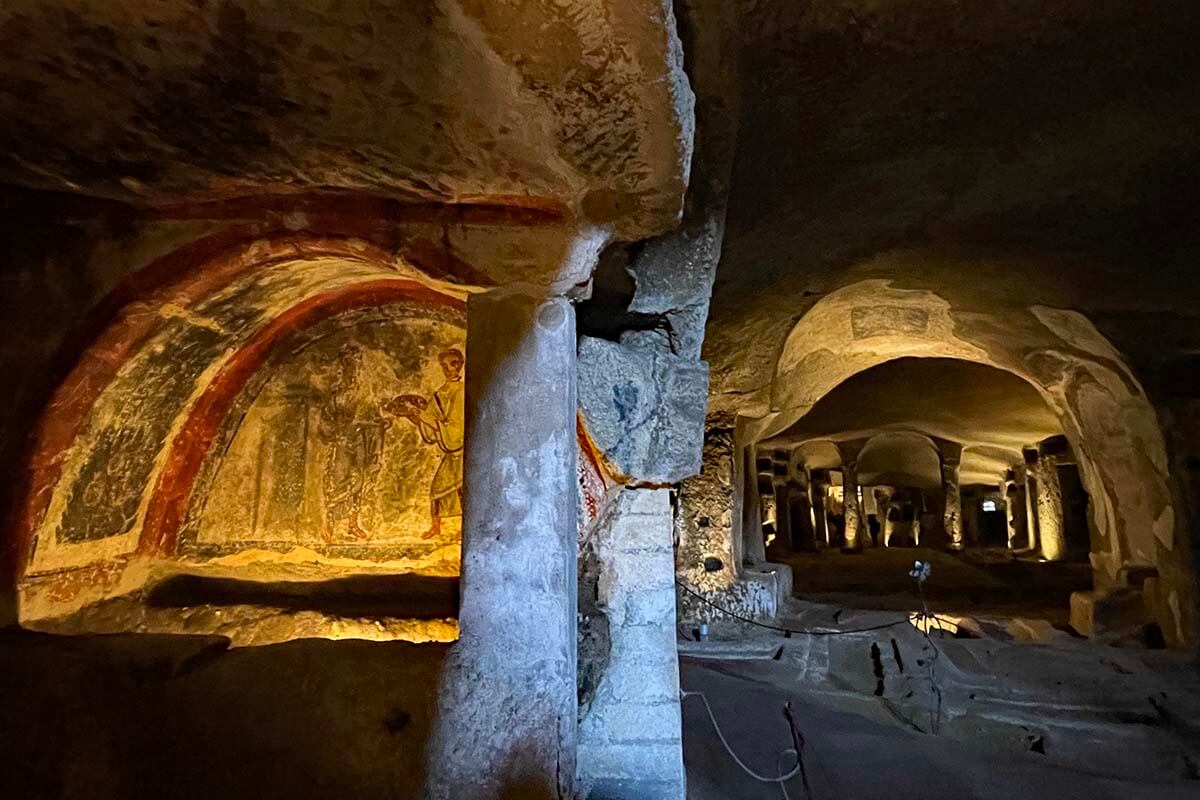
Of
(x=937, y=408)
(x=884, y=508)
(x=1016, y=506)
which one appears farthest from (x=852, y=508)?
(x=937, y=408)

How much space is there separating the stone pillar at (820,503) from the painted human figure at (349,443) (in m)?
13.5

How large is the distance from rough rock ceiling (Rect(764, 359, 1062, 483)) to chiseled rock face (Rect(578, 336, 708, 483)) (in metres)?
6.83

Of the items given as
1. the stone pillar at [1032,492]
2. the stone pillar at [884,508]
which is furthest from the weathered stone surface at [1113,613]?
the stone pillar at [884,508]

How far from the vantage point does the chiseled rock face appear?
2496mm

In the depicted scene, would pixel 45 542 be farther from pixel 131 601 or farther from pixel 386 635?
pixel 386 635

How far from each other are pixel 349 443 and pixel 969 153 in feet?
10.3

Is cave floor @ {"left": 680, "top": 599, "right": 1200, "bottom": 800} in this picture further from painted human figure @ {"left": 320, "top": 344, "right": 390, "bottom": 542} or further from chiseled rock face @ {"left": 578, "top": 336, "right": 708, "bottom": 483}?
painted human figure @ {"left": 320, "top": 344, "right": 390, "bottom": 542}

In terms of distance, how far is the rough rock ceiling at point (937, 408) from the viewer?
29.6 feet

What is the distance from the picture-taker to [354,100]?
1.44 meters

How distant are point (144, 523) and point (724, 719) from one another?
346 centimetres

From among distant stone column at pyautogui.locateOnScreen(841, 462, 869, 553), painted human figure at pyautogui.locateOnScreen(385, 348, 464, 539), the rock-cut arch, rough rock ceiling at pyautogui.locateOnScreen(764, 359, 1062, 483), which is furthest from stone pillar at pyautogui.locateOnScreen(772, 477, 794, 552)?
painted human figure at pyautogui.locateOnScreen(385, 348, 464, 539)

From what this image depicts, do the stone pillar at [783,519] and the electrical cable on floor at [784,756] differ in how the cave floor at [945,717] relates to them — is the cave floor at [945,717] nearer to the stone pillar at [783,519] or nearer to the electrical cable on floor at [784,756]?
the electrical cable on floor at [784,756]

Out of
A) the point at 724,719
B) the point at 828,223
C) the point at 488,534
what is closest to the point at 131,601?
the point at 488,534

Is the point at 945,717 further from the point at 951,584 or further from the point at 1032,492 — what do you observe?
the point at 1032,492
